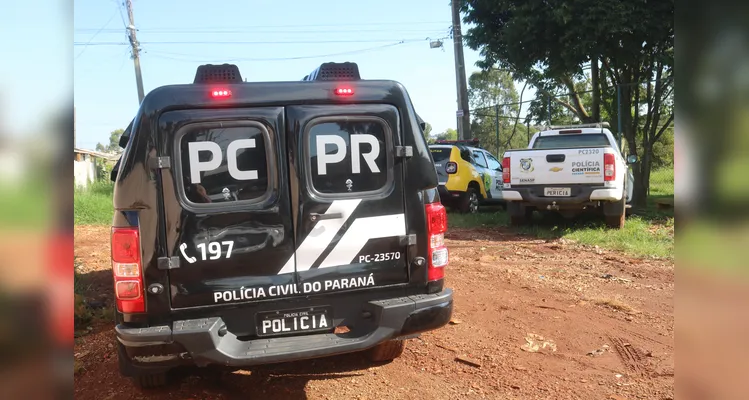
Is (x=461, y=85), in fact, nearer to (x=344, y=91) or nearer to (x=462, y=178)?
(x=462, y=178)

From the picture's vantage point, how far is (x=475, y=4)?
13.8 meters

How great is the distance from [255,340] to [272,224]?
70 cm

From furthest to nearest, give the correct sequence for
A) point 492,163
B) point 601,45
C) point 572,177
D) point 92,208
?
Answer: point 92,208 → point 492,163 → point 601,45 → point 572,177

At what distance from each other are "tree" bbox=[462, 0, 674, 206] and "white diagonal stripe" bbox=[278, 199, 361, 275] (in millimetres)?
7406

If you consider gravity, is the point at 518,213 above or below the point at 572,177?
below

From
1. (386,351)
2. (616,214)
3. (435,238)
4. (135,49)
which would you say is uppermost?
(135,49)

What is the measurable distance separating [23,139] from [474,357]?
143 inches

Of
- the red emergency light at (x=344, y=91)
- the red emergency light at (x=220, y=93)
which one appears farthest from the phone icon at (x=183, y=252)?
the red emergency light at (x=344, y=91)

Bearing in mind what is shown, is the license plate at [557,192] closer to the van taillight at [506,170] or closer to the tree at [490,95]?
the van taillight at [506,170]

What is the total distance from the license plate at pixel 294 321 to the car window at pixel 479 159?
10.0 m

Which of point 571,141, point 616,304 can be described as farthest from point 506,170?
point 616,304

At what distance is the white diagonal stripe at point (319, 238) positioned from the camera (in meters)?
3.22

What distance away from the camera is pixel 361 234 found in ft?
11.0

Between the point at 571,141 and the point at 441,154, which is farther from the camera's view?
the point at 441,154
